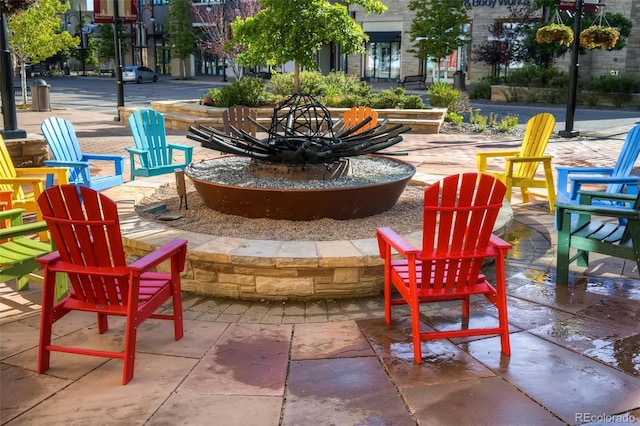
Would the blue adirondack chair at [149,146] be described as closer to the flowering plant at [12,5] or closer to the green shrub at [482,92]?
the flowering plant at [12,5]

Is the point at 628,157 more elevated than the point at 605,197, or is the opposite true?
the point at 628,157

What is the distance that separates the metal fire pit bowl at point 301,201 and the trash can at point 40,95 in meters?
16.3

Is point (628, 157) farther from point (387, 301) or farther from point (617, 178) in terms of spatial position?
point (387, 301)

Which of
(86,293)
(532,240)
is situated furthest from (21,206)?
(532,240)

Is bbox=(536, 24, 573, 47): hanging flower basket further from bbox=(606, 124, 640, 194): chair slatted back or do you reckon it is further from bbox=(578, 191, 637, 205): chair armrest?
bbox=(578, 191, 637, 205): chair armrest

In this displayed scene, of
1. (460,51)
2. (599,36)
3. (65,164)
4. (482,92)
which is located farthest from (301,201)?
(460,51)

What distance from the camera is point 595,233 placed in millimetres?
5234

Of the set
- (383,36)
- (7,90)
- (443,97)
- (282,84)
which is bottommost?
(443,97)

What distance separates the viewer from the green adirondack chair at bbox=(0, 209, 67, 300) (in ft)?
14.3

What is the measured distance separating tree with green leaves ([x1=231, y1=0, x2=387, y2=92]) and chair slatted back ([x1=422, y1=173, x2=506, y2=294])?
1188cm

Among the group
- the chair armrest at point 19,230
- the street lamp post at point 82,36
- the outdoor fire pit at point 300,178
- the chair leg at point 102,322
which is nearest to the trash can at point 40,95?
the outdoor fire pit at point 300,178

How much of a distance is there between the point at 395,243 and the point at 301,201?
1907 millimetres

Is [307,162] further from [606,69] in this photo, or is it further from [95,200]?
[606,69]

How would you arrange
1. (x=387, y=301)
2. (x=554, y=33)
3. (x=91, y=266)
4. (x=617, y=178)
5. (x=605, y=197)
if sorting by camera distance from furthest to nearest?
(x=554, y=33) → (x=617, y=178) → (x=605, y=197) → (x=387, y=301) → (x=91, y=266)
